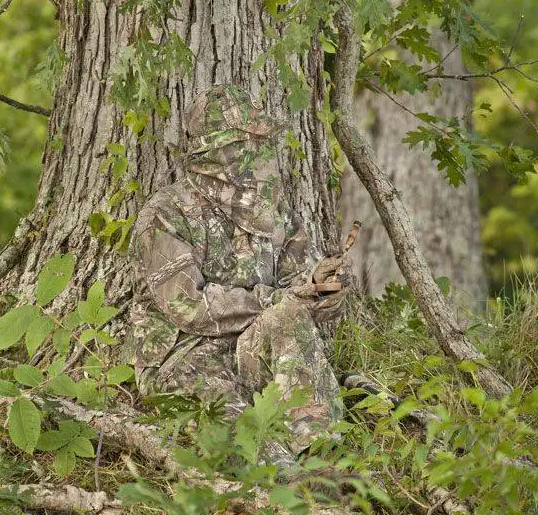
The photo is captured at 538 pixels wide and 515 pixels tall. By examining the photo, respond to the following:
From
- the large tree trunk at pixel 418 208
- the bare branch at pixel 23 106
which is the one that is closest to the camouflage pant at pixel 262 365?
the bare branch at pixel 23 106

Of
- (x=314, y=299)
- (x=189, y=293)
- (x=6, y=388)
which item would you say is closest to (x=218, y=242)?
(x=189, y=293)

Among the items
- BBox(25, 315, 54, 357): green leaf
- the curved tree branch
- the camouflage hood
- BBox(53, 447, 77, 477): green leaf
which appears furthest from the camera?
the curved tree branch

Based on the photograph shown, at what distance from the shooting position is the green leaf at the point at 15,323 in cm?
367

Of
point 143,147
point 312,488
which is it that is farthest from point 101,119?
point 312,488

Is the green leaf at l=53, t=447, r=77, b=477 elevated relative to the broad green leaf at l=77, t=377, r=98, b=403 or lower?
lower

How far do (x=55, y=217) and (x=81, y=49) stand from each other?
86 cm

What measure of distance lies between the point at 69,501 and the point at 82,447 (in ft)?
0.85


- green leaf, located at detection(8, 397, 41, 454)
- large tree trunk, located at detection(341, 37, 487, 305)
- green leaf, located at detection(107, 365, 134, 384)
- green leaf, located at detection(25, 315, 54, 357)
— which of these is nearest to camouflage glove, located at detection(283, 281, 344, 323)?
green leaf, located at detection(107, 365, 134, 384)

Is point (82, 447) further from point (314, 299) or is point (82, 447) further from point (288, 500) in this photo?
point (288, 500)

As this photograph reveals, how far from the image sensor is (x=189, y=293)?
4.16m

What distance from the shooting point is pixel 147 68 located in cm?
419

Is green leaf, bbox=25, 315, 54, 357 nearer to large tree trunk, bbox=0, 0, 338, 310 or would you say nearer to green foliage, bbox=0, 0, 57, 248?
large tree trunk, bbox=0, 0, 338, 310

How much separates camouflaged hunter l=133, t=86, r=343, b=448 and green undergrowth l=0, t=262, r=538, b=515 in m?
0.19

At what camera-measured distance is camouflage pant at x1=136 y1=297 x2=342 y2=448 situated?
4066 millimetres
